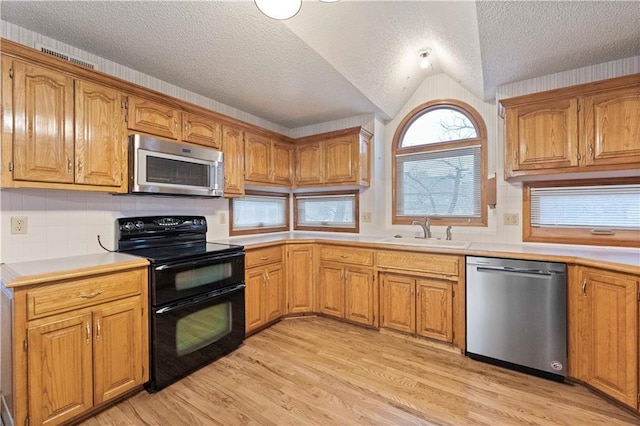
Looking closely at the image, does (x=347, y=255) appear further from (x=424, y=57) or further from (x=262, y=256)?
(x=424, y=57)

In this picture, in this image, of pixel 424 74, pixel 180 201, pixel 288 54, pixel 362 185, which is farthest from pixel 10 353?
pixel 424 74

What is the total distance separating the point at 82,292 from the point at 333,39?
7.82 ft

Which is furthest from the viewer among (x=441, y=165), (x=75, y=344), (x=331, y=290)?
(x=441, y=165)

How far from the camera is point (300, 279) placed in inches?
124

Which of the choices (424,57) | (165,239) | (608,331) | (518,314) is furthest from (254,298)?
(424,57)

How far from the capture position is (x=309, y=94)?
2.90 m

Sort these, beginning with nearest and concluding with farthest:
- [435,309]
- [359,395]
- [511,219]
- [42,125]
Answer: [42,125], [359,395], [435,309], [511,219]

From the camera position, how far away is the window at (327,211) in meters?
3.69

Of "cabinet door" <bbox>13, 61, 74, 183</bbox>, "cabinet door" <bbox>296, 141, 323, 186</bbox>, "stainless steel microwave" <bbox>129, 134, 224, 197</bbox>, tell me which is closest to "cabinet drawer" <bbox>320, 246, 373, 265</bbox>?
"cabinet door" <bbox>296, 141, 323, 186</bbox>

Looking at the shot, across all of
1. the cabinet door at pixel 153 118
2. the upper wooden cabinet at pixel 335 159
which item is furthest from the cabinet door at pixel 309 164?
the cabinet door at pixel 153 118

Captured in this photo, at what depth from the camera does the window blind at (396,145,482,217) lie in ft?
10.0

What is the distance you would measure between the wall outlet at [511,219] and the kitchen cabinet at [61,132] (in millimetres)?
3245

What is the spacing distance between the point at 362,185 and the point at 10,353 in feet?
9.86

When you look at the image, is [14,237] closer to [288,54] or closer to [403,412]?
[288,54]
